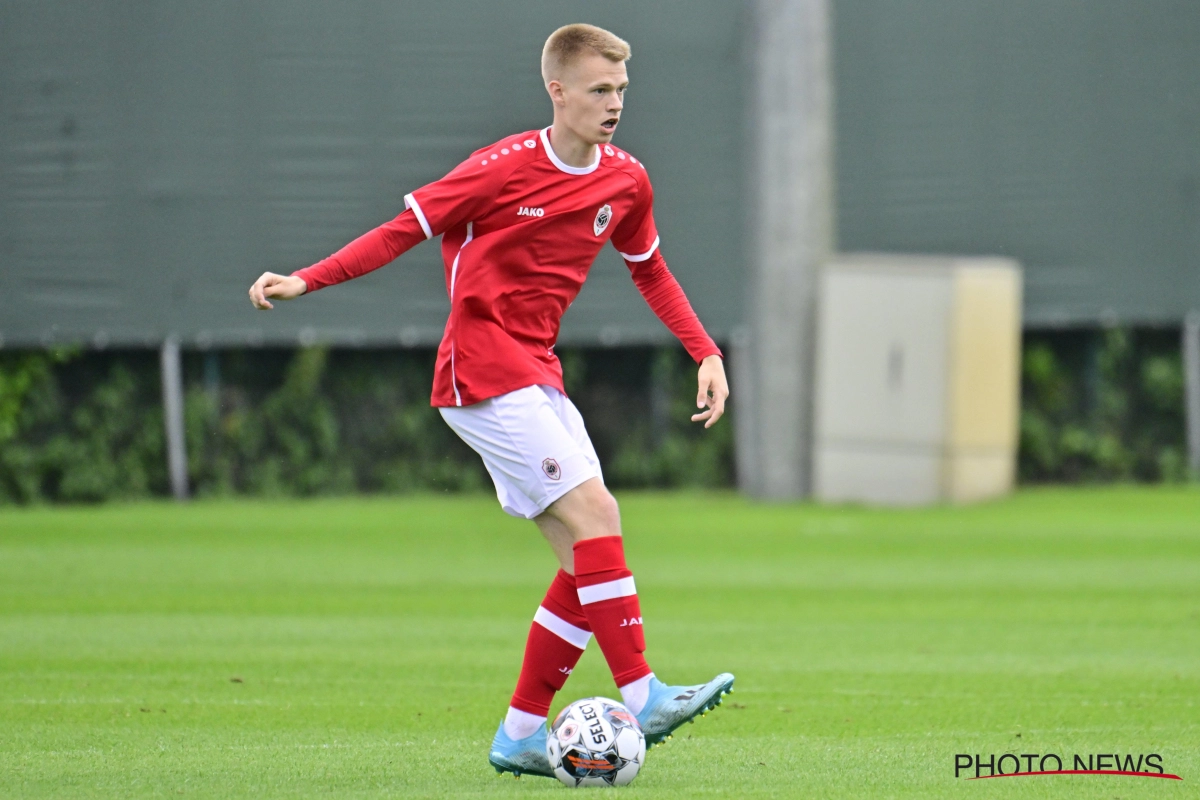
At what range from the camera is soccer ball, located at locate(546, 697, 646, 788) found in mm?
5121

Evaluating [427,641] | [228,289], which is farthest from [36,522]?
[427,641]

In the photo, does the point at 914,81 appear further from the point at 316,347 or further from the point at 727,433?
the point at 316,347

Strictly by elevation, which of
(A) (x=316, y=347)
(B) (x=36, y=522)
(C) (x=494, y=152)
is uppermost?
(C) (x=494, y=152)

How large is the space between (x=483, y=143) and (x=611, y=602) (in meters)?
12.9

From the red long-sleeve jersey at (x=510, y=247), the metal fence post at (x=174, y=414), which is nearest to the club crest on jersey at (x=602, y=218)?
the red long-sleeve jersey at (x=510, y=247)

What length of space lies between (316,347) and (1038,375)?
7.51 metres

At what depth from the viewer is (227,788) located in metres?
5.11

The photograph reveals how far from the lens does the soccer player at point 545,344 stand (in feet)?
16.9

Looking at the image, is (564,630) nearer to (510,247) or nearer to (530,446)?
(530,446)

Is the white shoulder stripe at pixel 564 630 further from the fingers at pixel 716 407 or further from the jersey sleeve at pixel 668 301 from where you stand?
the jersey sleeve at pixel 668 301

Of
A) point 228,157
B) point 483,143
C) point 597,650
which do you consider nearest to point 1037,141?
point 483,143

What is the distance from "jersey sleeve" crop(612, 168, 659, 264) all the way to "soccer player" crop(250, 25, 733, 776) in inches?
2.3

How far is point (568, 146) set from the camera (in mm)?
5328

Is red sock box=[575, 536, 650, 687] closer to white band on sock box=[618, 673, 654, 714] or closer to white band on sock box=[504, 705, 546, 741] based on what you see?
white band on sock box=[618, 673, 654, 714]
